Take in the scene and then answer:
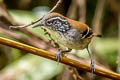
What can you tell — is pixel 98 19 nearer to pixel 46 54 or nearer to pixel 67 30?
pixel 67 30

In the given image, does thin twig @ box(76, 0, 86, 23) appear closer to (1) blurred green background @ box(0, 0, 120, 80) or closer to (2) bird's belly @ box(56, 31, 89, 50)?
(1) blurred green background @ box(0, 0, 120, 80)

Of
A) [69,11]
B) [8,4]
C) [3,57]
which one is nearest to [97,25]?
[69,11]

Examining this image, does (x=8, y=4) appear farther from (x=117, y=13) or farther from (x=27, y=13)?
(x=117, y=13)

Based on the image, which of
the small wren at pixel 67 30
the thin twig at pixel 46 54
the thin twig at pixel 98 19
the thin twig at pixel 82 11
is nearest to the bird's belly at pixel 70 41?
the small wren at pixel 67 30

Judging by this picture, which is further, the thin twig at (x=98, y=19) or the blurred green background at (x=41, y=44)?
the thin twig at (x=98, y=19)

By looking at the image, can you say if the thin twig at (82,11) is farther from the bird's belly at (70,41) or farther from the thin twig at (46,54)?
the thin twig at (46,54)

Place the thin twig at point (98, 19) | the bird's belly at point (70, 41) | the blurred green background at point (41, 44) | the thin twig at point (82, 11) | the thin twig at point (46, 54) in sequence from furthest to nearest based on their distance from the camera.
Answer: the thin twig at point (98, 19)
the thin twig at point (82, 11)
the blurred green background at point (41, 44)
the bird's belly at point (70, 41)
the thin twig at point (46, 54)

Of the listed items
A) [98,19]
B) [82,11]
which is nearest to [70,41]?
[82,11]

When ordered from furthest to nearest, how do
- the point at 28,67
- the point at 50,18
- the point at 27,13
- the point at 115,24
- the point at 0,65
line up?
the point at 115,24
the point at 27,13
the point at 0,65
the point at 28,67
the point at 50,18
